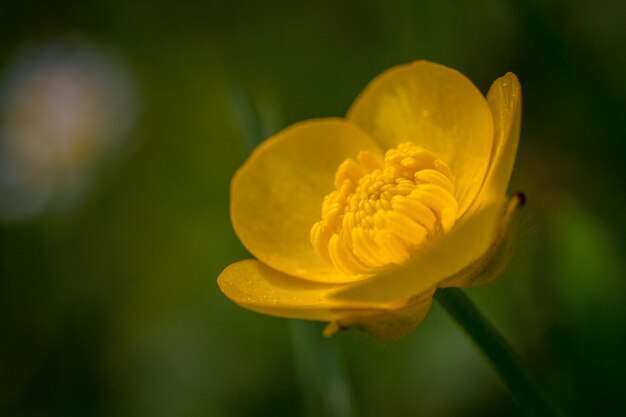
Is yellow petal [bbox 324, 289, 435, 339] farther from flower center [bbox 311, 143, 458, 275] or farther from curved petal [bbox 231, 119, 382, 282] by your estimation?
curved petal [bbox 231, 119, 382, 282]

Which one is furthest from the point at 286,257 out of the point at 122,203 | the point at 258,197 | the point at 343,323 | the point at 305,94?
the point at 122,203

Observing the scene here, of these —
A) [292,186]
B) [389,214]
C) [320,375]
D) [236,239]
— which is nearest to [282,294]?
[389,214]

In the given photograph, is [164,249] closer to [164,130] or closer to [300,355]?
[164,130]

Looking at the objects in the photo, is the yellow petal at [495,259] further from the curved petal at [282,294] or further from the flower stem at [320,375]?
the flower stem at [320,375]

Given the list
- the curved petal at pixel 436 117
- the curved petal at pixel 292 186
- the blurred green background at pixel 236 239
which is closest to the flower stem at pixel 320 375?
the blurred green background at pixel 236 239

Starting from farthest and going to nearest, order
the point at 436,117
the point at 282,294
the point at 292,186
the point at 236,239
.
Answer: the point at 236,239 < the point at 292,186 < the point at 436,117 < the point at 282,294

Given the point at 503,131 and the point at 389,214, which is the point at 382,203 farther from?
the point at 503,131
